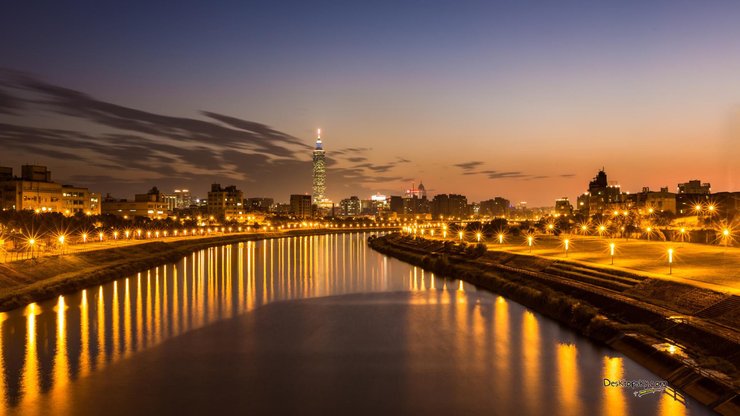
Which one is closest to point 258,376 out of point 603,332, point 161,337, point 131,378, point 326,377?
point 326,377

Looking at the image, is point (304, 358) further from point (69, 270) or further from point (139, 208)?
point (139, 208)

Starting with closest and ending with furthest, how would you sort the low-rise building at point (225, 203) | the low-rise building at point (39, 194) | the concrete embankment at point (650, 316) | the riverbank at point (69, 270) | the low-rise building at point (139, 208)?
the concrete embankment at point (650, 316)
the riverbank at point (69, 270)
the low-rise building at point (39, 194)
the low-rise building at point (139, 208)
the low-rise building at point (225, 203)

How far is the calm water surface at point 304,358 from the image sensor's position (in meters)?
14.5

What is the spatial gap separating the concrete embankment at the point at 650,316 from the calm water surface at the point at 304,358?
63cm

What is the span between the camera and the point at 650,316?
1970 cm

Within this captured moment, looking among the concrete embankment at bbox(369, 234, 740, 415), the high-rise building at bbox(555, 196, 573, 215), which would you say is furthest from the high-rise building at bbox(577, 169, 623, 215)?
the concrete embankment at bbox(369, 234, 740, 415)

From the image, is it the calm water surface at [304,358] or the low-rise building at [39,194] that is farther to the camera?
the low-rise building at [39,194]

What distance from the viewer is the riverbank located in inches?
1142

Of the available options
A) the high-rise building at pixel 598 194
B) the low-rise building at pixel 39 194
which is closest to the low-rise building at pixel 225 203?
the low-rise building at pixel 39 194

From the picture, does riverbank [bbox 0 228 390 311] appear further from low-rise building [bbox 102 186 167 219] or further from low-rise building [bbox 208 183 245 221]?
low-rise building [bbox 208 183 245 221]

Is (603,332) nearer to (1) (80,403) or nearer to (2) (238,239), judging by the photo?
(1) (80,403)

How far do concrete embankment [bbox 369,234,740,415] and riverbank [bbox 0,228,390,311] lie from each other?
25.9m

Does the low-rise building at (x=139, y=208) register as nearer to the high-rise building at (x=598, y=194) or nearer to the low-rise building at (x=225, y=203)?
the low-rise building at (x=225, y=203)

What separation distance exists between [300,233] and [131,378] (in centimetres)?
10609
